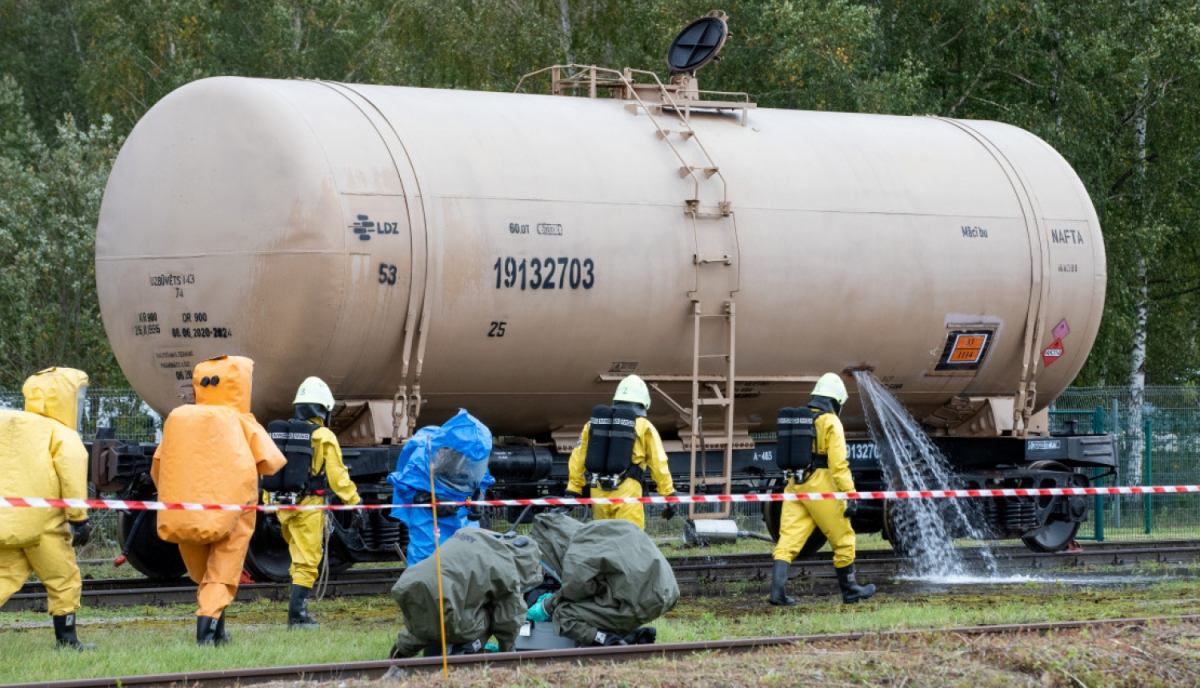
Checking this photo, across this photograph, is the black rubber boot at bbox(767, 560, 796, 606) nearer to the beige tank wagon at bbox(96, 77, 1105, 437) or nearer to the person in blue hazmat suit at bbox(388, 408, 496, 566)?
the beige tank wagon at bbox(96, 77, 1105, 437)

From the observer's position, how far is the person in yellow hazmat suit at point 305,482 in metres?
9.36

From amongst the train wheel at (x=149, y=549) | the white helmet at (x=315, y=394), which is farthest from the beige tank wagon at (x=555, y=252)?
the train wheel at (x=149, y=549)

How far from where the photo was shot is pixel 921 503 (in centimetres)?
1351

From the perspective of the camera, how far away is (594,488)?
10.3 metres

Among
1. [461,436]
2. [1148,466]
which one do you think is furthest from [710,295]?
[1148,466]

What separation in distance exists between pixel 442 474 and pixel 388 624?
75.6 inches

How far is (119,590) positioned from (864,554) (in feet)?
25.4

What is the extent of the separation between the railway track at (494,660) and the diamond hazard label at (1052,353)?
4.87 meters

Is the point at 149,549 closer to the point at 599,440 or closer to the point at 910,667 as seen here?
the point at 599,440

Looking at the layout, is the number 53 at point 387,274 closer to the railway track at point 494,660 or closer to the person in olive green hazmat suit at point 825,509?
the person in olive green hazmat suit at point 825,509

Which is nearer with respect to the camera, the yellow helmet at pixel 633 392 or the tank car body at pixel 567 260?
the yellow helmet at pixel 633 392

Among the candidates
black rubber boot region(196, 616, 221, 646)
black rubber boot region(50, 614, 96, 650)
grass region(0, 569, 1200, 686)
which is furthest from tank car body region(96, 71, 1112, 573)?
black rubber boot region(50, 614, 96, 650)

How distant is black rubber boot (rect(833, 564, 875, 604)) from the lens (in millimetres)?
11000

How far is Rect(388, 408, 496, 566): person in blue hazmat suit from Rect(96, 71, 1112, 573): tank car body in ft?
6.68
